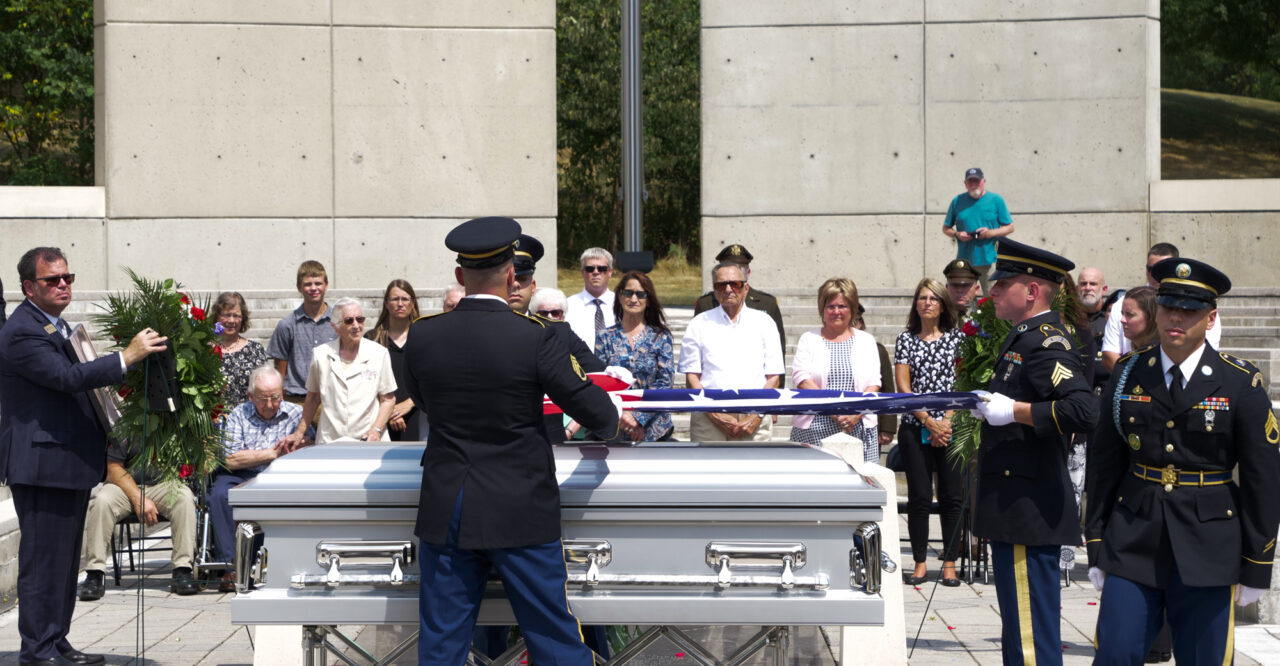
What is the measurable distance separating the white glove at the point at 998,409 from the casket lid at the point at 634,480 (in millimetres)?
797

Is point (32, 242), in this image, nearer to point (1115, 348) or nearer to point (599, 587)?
point (1115, 348)

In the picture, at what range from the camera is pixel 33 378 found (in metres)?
6.43

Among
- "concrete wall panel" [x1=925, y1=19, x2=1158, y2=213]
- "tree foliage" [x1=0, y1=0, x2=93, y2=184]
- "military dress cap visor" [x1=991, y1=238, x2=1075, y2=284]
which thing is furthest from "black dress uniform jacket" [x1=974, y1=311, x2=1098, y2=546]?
"tree foliage" [x1=0, y1=0, x2=93, y2=184]

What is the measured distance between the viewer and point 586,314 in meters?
9.30

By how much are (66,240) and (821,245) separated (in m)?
8.82

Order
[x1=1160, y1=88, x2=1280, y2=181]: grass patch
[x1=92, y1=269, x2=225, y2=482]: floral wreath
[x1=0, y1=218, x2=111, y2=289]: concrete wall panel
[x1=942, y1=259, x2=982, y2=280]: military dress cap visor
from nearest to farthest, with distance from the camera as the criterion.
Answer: [x1=92, y1=269, x2=225, y2=482]: floral wreath, [x1=942, y1=259, x2=982, y2=280]: military dress cap visor, [x1=0, y1=218, x2=111, y2=289]: concrete wall panel, [x1=1160, y1=88, x2=1280, y2=181]: grass patch

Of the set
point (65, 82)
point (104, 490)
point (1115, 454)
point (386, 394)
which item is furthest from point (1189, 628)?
point (65, 82)

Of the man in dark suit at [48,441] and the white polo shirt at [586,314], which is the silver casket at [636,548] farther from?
the white polo shirt at [586,314]

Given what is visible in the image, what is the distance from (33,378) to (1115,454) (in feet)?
15.6

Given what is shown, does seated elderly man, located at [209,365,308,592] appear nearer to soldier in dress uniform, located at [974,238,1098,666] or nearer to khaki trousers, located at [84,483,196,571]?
khaki trousers, located at [84,483,196,571]

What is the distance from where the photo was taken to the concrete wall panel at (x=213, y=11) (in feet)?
52.2

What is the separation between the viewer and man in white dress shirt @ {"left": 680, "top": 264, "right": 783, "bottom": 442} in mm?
8430

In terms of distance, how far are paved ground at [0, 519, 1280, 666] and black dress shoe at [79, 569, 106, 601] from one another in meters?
0.08

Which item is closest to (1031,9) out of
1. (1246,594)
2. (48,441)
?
(1246,594)
